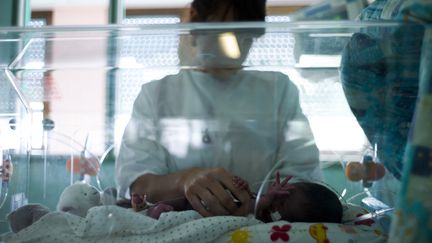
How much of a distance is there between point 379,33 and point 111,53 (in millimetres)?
568

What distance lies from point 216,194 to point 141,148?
10.4 inches

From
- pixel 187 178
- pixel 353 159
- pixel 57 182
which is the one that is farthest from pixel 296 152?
pixel 57 182

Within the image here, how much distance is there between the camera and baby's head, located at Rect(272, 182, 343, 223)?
82 cm

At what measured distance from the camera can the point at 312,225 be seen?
0.71m

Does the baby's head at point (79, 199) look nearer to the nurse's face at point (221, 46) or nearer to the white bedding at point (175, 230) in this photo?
the white bedding at point (175, 230)

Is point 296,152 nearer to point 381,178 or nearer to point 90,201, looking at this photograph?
point 381,178

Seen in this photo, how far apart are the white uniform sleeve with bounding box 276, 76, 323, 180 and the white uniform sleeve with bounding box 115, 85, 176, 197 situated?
264 millimetres

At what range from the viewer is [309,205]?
83cm

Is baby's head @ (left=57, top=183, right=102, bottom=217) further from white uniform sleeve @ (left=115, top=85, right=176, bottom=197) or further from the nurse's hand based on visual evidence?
the nurse's hand

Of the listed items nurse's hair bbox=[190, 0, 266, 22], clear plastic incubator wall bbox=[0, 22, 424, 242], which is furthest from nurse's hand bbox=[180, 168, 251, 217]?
nurse's hair bbox=[190, 0, 266, 22]

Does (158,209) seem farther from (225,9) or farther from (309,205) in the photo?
(225,9)

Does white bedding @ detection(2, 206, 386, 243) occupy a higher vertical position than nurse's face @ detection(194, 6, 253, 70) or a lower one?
lower

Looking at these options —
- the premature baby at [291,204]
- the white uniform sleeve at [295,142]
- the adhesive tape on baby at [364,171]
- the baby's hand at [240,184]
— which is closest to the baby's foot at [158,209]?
the premature baby at [291,204]

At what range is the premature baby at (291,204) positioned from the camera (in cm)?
83
